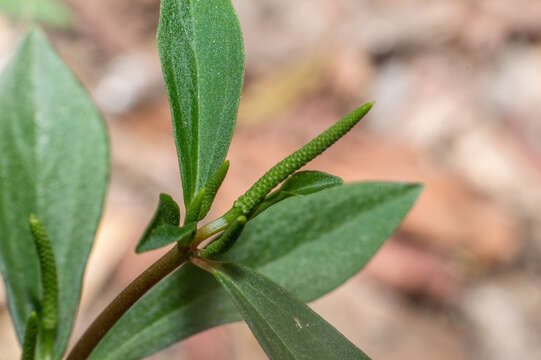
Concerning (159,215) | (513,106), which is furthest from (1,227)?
(513,106)

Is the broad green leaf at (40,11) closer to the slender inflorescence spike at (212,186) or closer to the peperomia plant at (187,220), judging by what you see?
the peperomia plant at (187,220)

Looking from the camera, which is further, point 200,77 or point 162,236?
point 200,77

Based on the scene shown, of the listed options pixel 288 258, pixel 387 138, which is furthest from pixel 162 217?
pixel 387 138

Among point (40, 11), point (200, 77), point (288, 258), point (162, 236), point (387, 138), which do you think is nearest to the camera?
point (162, 236)

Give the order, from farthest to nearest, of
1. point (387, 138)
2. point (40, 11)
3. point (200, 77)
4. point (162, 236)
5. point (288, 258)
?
1. point (387, 138)
2. point (40, 11)
3. point (288, 258)
4. point (200, 77)
5. point (162, 236)

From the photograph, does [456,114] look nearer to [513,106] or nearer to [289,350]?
[513,106]

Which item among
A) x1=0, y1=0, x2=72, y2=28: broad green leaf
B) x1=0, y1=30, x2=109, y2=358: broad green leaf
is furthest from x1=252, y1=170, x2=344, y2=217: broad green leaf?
x1=0, y1=0, x2=72, y2=28: broad green leaf

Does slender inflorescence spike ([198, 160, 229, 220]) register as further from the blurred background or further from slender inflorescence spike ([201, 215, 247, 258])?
the blurred background

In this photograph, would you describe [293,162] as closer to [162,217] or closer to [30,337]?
[162,217]
